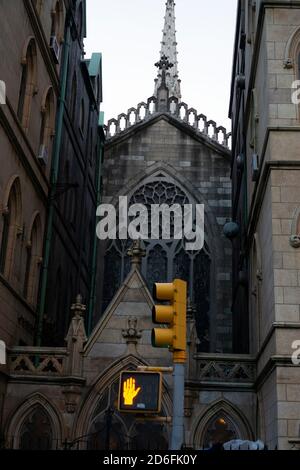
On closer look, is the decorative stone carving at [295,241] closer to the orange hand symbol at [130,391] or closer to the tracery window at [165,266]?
the orange hand symbol at [130,391]

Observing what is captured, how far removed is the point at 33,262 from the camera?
2044 centimetres

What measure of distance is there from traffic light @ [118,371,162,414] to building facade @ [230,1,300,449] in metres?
7.26

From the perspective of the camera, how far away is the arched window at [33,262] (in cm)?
1999

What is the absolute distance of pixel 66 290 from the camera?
24562 millimetres

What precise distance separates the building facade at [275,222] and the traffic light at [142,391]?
7259 mm

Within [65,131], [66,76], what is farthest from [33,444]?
[66,76]

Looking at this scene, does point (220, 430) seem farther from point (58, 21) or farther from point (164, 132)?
point (164, 132)

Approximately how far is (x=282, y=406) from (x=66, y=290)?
12396 millimetres

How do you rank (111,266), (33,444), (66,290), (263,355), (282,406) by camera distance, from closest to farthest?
(282,406), (263,355), (33,444), (66,290), (111,266)

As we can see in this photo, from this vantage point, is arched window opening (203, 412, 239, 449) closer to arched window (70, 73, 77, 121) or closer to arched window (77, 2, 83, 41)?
arched window (70, 73, 77, 121)

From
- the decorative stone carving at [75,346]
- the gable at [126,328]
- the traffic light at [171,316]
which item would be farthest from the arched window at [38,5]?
the traffic light at [171,316]

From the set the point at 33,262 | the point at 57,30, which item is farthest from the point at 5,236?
the point at 57,30

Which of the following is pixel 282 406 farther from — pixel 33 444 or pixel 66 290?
pixel 66 290

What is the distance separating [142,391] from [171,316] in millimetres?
792
